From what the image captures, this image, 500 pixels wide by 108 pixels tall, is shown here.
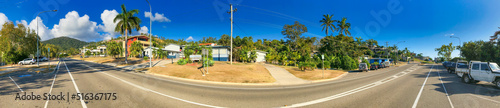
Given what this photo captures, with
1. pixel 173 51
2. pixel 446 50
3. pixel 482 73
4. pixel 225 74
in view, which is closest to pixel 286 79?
pixel 225 74

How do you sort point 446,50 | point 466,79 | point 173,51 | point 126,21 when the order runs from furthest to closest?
1. point 446,50
2. point 173,51
3. point 126,21
4. point 466,79

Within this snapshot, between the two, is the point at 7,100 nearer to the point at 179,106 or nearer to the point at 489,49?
the point at 179,106

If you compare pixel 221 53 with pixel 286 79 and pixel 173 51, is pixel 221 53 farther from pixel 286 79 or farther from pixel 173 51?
pixel 286 79

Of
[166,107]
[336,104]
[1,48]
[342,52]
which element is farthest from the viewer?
[342,52]

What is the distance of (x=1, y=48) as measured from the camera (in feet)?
99.7

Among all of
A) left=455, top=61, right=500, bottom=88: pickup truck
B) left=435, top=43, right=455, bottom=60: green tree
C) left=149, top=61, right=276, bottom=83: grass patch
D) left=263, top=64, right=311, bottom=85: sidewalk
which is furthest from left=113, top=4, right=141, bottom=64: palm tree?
left=435, top=43, right=455, bottom=60: green tree

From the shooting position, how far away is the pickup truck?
938cm

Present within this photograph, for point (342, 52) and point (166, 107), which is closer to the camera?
point (166, 107)

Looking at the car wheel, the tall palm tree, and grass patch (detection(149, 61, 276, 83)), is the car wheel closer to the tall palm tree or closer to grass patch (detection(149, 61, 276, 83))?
grass patch (detection(149, 61, 276, 83))

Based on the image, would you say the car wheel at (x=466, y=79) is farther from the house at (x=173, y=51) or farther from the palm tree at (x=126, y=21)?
the house at (x=173, y=51)

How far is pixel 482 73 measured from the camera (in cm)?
1021

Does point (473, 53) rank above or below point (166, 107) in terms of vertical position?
above

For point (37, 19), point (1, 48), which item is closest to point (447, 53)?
point (37, 19)

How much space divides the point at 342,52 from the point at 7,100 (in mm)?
41015
